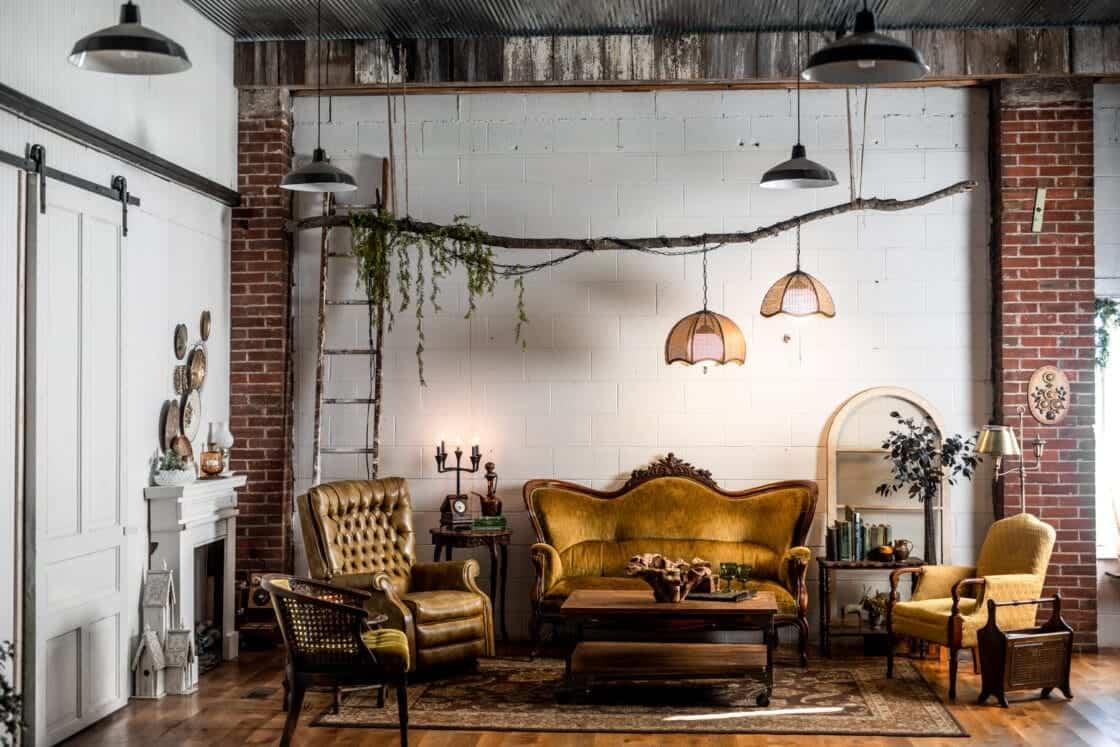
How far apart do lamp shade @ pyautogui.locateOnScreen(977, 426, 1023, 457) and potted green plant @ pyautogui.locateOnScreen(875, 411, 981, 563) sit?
0.63 feet

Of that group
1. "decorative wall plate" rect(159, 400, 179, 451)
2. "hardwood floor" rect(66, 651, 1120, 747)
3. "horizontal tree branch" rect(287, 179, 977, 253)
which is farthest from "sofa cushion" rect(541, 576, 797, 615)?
"decorative wall plate" rect(159, 400, 179, 451)

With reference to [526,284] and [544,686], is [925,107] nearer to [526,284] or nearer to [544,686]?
[526,284]

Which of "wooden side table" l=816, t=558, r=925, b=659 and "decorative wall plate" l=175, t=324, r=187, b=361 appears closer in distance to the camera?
"decorative wall plate" l=175, t=324, r=187, b=361

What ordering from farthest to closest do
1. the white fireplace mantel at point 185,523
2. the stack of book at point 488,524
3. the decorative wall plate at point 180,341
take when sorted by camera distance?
1. the stack of book at point 488,524
2. the decorative wall plate at point 180,341
3. the white fireplace mantel at point 185,523

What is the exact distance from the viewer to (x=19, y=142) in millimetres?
5902

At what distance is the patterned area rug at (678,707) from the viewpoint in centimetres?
653

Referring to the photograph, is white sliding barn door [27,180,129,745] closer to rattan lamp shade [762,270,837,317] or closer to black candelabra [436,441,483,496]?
black candelabra [436,441,483,496]

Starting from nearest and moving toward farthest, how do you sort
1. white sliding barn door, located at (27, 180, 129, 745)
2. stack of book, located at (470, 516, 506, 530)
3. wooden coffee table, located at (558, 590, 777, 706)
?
white sliding barn door, located at (27, 180, 129, 745) → wooden coffee table, located at (558, 590, 777, 706) → stack of book, located at (470, 516, 506, 530)

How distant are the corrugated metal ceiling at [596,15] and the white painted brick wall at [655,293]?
58 centimetres

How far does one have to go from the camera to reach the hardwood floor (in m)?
6.25

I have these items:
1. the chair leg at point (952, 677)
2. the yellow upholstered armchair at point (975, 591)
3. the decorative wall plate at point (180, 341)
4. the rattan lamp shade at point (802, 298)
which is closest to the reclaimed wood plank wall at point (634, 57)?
the rattan lamp shade at point (802, 298)

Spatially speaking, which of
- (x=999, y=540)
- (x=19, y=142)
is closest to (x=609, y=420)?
(x=999, y=540)

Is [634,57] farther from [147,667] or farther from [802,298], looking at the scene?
[147,667]

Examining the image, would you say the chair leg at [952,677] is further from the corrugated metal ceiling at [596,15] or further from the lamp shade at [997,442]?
the corrugated metal ceiling at [596,15]
